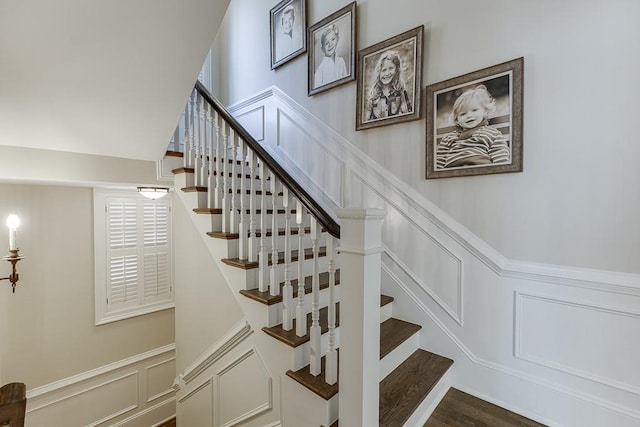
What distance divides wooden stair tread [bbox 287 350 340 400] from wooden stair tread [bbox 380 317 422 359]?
39cm

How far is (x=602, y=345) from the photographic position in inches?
56.9

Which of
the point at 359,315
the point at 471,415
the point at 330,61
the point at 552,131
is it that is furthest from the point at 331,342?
the point at 330,61

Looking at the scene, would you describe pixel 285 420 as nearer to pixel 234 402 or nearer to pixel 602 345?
pixel 234 402

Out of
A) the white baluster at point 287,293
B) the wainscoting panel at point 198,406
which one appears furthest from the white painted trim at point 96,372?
the white baluster at point 287,293

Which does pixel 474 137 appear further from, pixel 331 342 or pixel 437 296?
pixel 331 342

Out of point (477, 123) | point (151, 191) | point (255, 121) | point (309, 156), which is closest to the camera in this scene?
point (477, 123)

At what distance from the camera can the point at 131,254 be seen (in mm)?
2994

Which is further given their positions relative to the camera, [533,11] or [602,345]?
[533,11]

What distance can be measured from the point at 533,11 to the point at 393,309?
6.71 ft

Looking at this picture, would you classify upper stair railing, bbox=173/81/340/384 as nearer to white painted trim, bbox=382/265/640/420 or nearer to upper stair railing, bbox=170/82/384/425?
upper stair railing, bbox=170/82/384/425

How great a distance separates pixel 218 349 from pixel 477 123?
2385mm

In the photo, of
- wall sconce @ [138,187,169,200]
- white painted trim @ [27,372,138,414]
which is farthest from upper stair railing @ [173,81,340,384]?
white painted trim @ [27,372,138,414]

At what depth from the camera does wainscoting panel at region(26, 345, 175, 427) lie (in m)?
2.56

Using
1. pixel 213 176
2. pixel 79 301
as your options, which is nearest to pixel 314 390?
pixel 213 176
